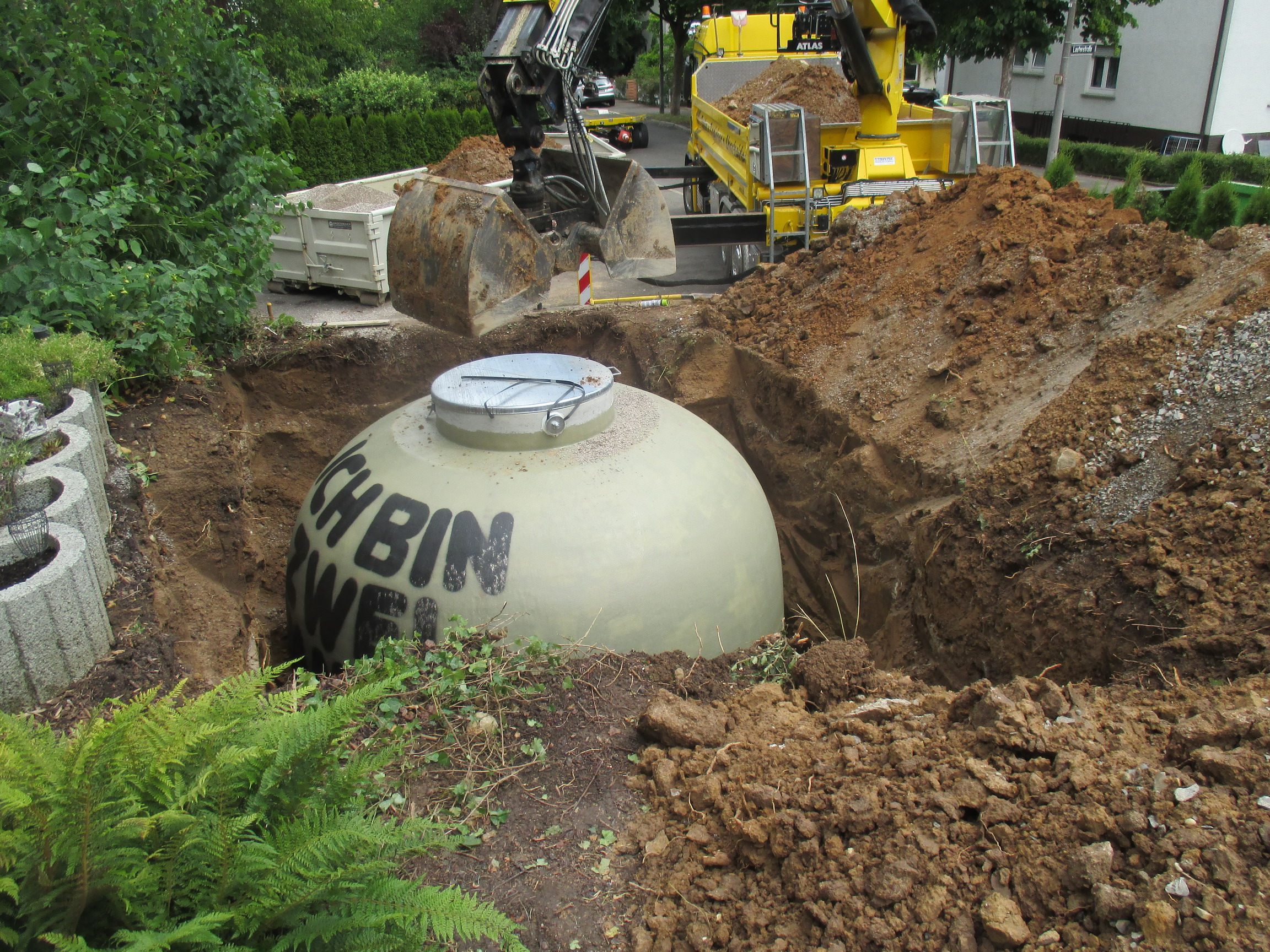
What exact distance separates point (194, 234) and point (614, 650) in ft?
18.1

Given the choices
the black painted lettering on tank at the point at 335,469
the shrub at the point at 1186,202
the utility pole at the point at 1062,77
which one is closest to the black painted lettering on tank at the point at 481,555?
the black painted lettering on tank at the point at 335,469

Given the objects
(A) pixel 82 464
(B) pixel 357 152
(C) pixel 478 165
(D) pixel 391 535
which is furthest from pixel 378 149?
(A) pixel 82 464

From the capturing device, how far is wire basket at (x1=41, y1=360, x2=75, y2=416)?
4.87 meters

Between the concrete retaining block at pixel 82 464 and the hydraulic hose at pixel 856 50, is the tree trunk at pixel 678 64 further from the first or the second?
the concrete retaining block at pixel 82 464

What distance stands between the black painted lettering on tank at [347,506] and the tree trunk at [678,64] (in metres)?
33.4

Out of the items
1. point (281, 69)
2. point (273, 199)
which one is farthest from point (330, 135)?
point (273, 199)

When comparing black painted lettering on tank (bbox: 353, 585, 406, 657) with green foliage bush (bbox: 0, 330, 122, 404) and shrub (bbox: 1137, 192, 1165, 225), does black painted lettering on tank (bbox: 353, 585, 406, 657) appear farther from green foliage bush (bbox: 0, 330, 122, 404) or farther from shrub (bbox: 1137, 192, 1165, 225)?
shrub (bbox: 1137, 192, 1165, 225)

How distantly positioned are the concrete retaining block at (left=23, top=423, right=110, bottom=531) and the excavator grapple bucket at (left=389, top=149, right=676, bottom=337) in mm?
2618

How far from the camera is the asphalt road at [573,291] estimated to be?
11297 millimetres

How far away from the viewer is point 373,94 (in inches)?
852

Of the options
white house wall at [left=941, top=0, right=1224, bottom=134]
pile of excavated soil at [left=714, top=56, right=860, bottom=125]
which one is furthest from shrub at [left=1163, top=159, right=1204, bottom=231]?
white house wall at [left=941, top=0, right=1224, bottom=134]

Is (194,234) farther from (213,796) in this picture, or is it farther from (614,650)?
(213,796)

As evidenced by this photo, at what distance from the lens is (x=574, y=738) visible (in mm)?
3666

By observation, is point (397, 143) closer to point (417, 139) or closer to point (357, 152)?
point (417, 139)
